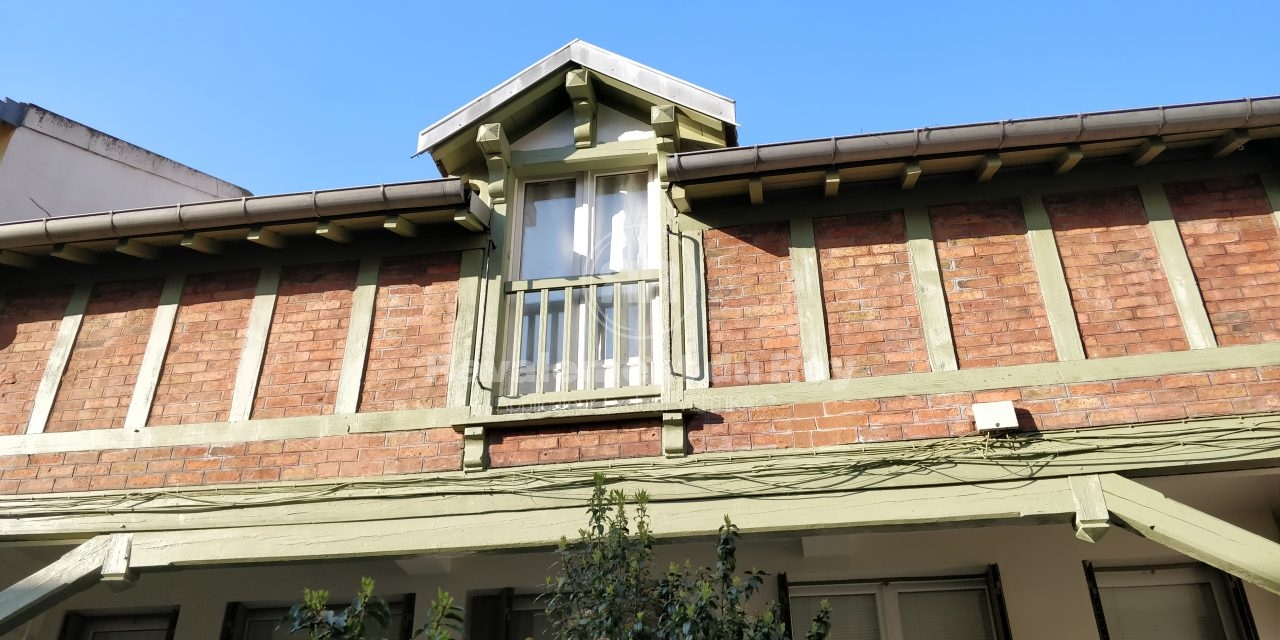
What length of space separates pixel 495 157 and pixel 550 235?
2.47ft

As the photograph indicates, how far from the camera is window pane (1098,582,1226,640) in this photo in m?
6.34

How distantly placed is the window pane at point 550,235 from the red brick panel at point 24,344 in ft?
12.6

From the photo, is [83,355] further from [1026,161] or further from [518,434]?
[1026,161]

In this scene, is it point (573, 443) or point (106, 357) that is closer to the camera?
point (573, 443)

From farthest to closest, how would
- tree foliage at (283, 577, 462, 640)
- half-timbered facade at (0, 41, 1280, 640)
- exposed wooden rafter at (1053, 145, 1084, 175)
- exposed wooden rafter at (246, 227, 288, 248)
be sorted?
exposed wooden rafter at (246, 227, 288, 248) → exposed wooden rafter at (1053, 145, 1084, 175) → half-timbered facade at (0, 41, 1280, 640) → tree foliage at (283, 577, 462, 640)

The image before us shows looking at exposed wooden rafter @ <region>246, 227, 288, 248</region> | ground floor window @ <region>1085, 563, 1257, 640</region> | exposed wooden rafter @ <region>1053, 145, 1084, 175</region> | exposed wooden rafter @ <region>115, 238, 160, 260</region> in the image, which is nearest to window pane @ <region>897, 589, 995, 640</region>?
ground floor window @ <region>1085, 563, 1257, 640</region>

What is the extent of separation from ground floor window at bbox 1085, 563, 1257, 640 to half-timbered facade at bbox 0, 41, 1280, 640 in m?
0.02

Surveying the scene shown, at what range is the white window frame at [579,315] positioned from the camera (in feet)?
21.4

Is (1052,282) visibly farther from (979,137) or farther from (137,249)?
(137,249)

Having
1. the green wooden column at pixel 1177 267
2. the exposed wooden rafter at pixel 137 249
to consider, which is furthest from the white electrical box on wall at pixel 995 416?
the exposed wooden rafter at pixel 137 249

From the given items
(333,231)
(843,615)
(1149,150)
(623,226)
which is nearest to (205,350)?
(333,231)

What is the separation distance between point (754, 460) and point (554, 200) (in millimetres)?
2793

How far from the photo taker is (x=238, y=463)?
655 cm

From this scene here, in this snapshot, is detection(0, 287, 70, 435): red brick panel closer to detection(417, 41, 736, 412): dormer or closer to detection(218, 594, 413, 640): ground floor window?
detection(218, 594, 413, 640): ground floor window
